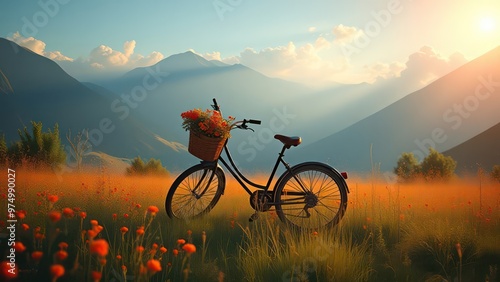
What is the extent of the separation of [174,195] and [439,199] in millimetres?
4744

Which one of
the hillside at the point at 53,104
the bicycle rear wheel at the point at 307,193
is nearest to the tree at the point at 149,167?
the bicycle rear wheel at the point at 307,193

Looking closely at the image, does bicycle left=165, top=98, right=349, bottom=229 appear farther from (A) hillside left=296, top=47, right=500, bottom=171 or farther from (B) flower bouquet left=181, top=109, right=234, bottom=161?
(A) hillside left=296, top=47, right=500, bottom=171

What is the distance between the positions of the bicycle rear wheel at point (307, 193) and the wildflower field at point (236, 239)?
0.72 ft

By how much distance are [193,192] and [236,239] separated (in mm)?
910

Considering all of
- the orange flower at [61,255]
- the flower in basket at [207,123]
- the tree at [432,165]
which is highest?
the tree at [432,165]

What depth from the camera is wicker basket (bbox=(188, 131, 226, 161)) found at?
5039 millimetres

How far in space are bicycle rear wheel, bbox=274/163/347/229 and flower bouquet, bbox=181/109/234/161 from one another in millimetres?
1020

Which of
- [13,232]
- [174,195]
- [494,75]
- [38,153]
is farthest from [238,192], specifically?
[494,75]

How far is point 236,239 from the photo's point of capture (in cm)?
510

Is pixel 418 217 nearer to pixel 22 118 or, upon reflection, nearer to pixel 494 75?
pixel 494 75

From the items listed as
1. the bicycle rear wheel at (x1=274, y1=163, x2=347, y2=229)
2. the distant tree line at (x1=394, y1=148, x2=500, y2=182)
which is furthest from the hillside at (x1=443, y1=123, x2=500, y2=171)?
the bicycle rear wheel at (x1=274, y1=163, x2=347, y2=229)

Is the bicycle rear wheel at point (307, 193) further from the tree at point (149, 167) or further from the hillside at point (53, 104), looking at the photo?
the hillside at point (53, 104)

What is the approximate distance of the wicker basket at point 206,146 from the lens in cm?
504

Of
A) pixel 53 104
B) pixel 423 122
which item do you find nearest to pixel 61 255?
pixel 423 122
